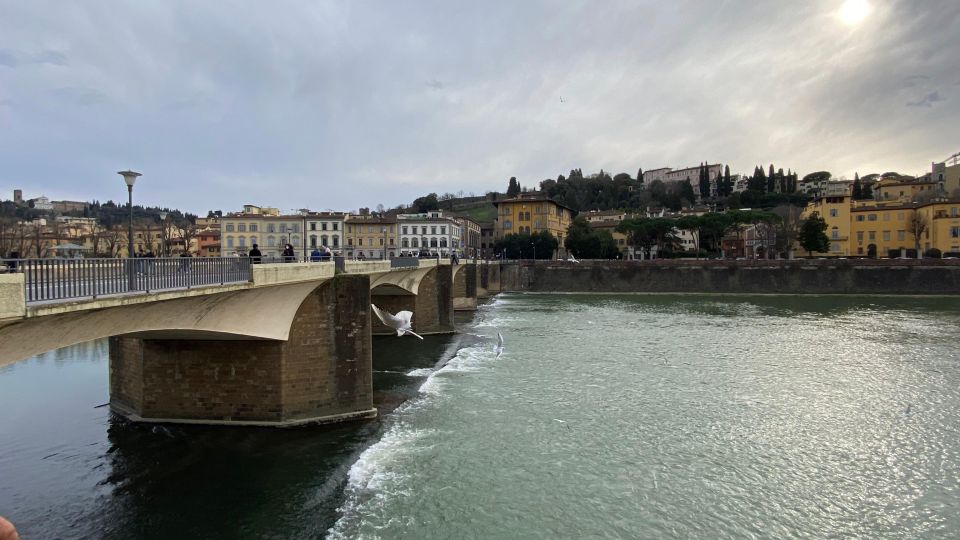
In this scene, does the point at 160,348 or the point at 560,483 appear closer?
the point at 560,483

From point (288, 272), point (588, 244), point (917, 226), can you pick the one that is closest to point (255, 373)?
point (288, 272)

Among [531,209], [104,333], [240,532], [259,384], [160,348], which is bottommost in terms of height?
[240,532]

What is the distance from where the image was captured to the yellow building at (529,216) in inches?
3543

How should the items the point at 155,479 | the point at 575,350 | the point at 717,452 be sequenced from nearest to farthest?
the point at 155,479
the point at 717,452
the point at 575,350

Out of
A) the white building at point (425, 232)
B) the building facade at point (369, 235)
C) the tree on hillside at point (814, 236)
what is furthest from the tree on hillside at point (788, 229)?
the building facade at point (369, 235)

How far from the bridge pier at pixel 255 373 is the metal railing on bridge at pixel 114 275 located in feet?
8.78

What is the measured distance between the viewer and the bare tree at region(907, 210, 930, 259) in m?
70.1

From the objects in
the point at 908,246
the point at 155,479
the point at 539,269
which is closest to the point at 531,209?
the point at 539,269

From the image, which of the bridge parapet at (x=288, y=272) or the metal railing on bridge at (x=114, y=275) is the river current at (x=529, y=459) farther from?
the metal railing on bridge at (x=114, y=275)

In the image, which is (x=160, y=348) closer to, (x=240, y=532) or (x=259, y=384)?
(x=259, y=384)

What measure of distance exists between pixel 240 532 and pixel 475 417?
7.14m

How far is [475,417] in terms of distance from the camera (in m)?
15.5

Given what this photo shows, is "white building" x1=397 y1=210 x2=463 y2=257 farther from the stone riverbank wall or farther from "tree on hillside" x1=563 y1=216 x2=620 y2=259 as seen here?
"tree on hillside" x1=563 y1=216 x2=620 y2=259

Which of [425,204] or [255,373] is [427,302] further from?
[425,204]
